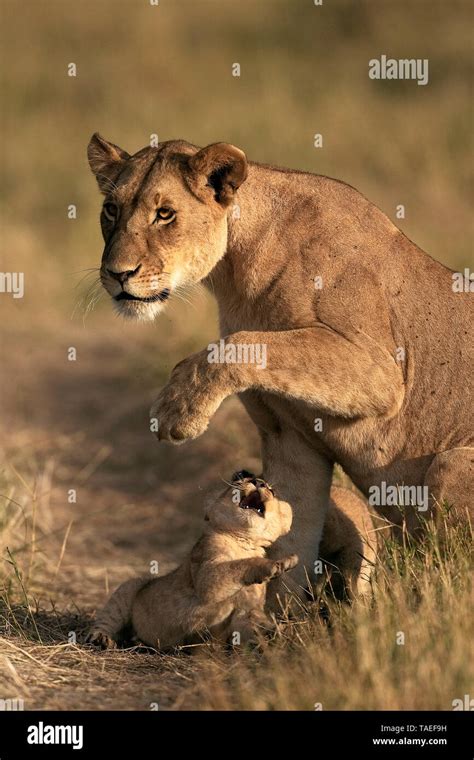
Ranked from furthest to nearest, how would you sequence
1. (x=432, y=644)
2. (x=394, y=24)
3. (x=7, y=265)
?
1. (x=394, y=24)
2. (x=7, y=265)
3. (x=432, y=644)

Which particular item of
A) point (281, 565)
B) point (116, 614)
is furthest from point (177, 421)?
point (116, 614)

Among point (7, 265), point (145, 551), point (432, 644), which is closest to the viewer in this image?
point (432, 644)

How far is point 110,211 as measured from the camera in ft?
21.8

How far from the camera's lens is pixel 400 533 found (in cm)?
680

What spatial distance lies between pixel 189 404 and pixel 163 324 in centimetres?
697

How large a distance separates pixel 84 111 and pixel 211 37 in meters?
5.16

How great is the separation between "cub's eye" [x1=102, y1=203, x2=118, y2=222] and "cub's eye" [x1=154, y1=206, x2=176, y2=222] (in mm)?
254

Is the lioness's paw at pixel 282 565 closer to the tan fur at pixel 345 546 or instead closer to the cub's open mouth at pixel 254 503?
the cub's open mouth at pixel 254 503

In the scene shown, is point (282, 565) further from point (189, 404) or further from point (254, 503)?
point (189, 404)

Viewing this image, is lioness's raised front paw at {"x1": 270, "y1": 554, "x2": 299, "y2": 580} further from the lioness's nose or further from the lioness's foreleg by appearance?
the lioness's nose

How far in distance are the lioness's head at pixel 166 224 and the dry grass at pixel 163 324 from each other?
4.23 feet

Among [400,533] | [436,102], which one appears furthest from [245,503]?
[436,102]

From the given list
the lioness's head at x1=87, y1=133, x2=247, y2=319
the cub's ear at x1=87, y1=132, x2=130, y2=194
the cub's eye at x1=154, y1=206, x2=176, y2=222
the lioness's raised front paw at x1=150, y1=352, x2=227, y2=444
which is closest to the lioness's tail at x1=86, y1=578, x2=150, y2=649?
the lioness's raised front paw at x1=150, y1=352, x2=227, y2=444

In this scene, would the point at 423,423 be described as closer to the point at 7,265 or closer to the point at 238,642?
the point at 238,642
